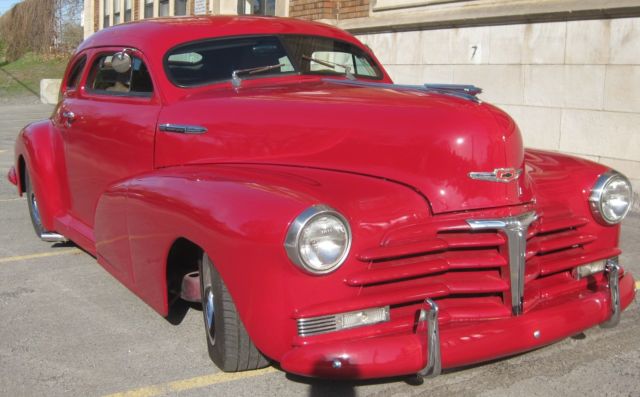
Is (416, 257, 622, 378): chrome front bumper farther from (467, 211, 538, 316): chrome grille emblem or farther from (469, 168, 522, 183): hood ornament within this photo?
(469, 168, 522, 183): hood ornament

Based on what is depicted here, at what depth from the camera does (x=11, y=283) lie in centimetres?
522

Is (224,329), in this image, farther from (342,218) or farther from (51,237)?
(51,237)

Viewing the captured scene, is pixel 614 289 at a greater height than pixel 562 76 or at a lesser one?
lesser

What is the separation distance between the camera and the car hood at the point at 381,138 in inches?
135

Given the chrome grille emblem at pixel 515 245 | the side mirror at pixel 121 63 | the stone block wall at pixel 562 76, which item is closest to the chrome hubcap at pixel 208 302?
the chrome grille emblem at pixel 515 245

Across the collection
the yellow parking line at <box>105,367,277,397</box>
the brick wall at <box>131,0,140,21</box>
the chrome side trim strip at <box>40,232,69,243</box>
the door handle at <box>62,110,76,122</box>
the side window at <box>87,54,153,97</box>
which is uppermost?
the brick wall at <box>131,0,140,21</box>

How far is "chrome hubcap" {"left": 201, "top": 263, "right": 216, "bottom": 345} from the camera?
3.55 meters

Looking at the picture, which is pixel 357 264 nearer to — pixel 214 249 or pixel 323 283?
pixel 323 283

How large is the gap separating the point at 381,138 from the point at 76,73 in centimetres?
308

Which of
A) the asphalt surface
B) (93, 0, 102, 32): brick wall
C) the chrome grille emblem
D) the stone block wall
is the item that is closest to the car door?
the asphalt surface

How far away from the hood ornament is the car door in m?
1.83

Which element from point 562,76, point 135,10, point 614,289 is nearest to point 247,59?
point 614,289

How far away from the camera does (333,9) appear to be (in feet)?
41.0

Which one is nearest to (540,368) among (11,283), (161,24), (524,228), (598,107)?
(524,228)
